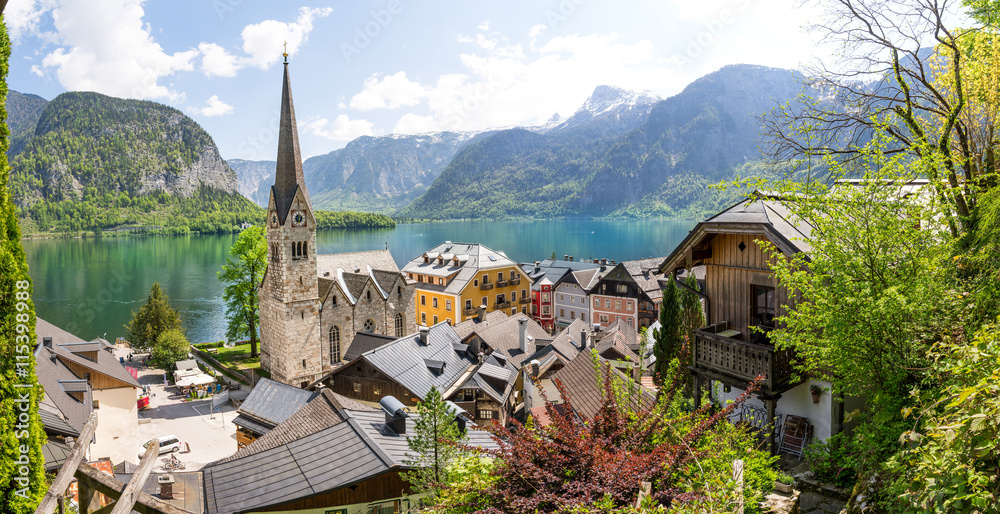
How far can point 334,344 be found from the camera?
40531 millimetres

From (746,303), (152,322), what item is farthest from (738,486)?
(152,322)

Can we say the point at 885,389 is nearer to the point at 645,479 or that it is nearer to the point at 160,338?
the point at 645,479

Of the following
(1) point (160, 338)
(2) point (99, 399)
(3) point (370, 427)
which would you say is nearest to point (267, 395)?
(2) point (99, 399)

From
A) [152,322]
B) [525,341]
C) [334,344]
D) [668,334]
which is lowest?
[334,344]

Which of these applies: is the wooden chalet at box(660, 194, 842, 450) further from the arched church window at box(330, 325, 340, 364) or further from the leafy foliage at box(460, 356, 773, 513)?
the arched church window at box(330, 325, 340, 364)

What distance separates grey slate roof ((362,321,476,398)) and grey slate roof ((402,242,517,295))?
23384mm

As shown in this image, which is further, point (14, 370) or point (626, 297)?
point (626, 297)

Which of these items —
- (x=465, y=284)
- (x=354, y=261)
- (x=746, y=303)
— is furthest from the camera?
(x=465, y=284)

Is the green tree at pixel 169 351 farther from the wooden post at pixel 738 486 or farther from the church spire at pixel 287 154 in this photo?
the wooden post at pixel 738 486

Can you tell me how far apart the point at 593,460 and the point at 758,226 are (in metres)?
8.16

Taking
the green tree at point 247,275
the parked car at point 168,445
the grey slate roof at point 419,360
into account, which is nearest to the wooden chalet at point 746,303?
the grey slate roof at point 419,360

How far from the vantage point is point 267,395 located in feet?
84.0

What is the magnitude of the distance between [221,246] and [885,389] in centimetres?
17912

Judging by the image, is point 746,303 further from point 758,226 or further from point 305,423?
point 305,423
